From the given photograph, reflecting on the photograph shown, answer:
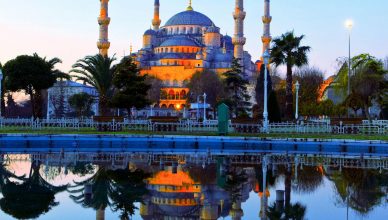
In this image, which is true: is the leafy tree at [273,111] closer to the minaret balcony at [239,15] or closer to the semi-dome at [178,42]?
the minaret balcony at [239,15]

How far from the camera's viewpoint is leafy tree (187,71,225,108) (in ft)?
216

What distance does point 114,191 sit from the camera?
36.2ft

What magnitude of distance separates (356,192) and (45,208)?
19.1ft

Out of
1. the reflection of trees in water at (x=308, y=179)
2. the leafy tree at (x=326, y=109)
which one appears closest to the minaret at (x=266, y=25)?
the leafy tree at (x=326, y=109)

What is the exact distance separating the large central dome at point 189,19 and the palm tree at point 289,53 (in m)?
73.0

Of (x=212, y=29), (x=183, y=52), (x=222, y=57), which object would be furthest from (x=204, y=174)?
(x=212, y=29)

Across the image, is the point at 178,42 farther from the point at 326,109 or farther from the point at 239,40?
the point at 326,109

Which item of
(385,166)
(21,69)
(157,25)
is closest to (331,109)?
(21,69)

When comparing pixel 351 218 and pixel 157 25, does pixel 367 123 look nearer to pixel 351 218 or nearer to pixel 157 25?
pixel 351 218

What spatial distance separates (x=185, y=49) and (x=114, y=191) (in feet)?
279

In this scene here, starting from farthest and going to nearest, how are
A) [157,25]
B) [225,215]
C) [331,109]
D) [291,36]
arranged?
[157,25] → [331,109] → [291,36] → [225,215]

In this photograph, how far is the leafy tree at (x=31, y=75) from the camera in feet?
111

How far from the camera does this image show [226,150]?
21.7m

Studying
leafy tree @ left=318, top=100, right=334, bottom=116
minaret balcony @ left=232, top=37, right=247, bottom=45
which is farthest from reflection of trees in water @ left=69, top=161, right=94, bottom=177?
minaret balcony @ left=232, top=37, right=247, bottom=45
